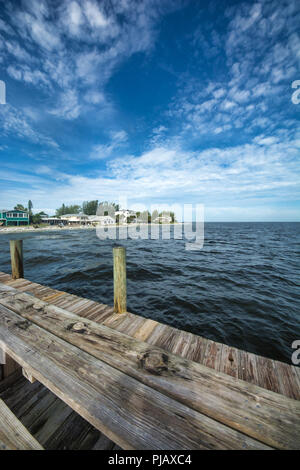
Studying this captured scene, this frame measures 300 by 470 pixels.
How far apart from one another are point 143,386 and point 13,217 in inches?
2565

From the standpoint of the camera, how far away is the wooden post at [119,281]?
3232 millimetres

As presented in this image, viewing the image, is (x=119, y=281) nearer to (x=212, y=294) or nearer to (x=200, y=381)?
(x=200, y=381)

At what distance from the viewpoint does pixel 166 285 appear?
7.96 m

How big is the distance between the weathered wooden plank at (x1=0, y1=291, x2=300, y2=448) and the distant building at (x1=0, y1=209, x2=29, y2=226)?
206 ft

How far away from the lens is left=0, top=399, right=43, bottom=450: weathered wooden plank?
4.16ft

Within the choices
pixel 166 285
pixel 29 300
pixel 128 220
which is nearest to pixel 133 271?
pixel 166 285

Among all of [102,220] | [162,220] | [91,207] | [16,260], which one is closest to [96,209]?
[91,207]

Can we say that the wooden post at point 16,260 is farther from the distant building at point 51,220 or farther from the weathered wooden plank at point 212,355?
the distant building at point 51,220

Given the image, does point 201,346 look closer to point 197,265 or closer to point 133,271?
point 133,271

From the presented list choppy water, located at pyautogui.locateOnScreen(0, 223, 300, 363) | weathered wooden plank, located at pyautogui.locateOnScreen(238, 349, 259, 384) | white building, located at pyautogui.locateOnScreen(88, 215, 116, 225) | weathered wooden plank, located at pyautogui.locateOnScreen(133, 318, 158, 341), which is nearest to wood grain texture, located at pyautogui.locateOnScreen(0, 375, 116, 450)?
weathered wooden plank, located at pyautogui.locateOnScreen(133, 318, 158, 341)

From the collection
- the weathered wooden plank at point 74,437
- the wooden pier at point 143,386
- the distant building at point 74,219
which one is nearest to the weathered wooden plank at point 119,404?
the wooden pier at point 143,386

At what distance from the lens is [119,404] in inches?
57.7
